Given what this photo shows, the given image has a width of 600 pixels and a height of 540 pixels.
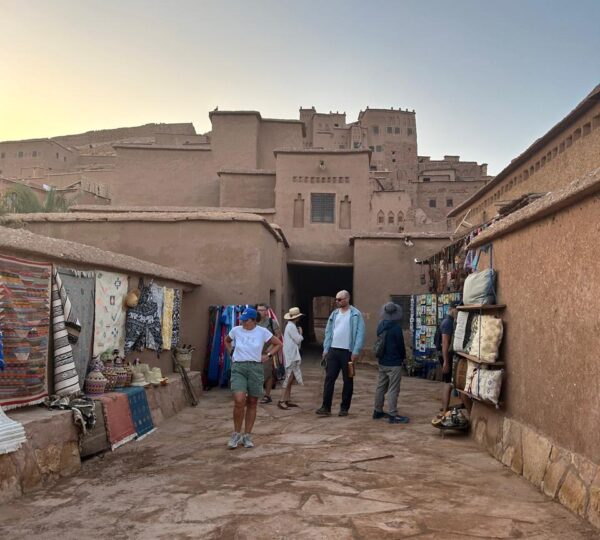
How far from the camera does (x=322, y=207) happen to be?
18.9m

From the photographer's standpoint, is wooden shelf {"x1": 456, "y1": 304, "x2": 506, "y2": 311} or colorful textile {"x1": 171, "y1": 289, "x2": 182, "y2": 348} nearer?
wooden shelf {"x1": 456, "y1": 304, "x2": 506, "y2": 311}

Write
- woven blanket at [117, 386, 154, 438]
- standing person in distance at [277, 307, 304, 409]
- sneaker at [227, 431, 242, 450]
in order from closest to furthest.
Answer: sneaker at [227, 431, 242, 450] → woven blanket at [117, 386, 154, 438] → standing person in distance at [277, 307, 304, 409]

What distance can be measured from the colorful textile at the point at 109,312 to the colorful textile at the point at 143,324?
137mm

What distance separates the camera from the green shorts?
20.7ft

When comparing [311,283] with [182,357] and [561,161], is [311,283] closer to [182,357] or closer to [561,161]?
[561,161]

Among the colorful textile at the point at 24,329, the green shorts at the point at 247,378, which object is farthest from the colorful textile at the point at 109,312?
the green shorts at the point at 247,378

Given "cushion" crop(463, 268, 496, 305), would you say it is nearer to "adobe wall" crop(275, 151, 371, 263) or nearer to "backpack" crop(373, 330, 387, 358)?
"backpack" crop(373, 330, 387, 358)

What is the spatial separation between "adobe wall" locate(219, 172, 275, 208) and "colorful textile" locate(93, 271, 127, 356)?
39.8ft

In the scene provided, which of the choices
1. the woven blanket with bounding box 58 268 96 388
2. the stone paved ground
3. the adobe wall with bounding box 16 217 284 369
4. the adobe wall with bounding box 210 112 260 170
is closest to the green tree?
the adobe wall with bounding box 210 112 260 170

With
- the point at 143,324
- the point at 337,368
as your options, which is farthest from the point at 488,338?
the point at 143,324

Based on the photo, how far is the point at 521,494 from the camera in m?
4.56

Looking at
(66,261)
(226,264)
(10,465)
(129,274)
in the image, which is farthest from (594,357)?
(226,264)

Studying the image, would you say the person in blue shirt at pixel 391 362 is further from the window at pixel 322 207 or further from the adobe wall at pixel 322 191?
the window at pixel 322 207

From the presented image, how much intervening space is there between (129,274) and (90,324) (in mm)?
1330
